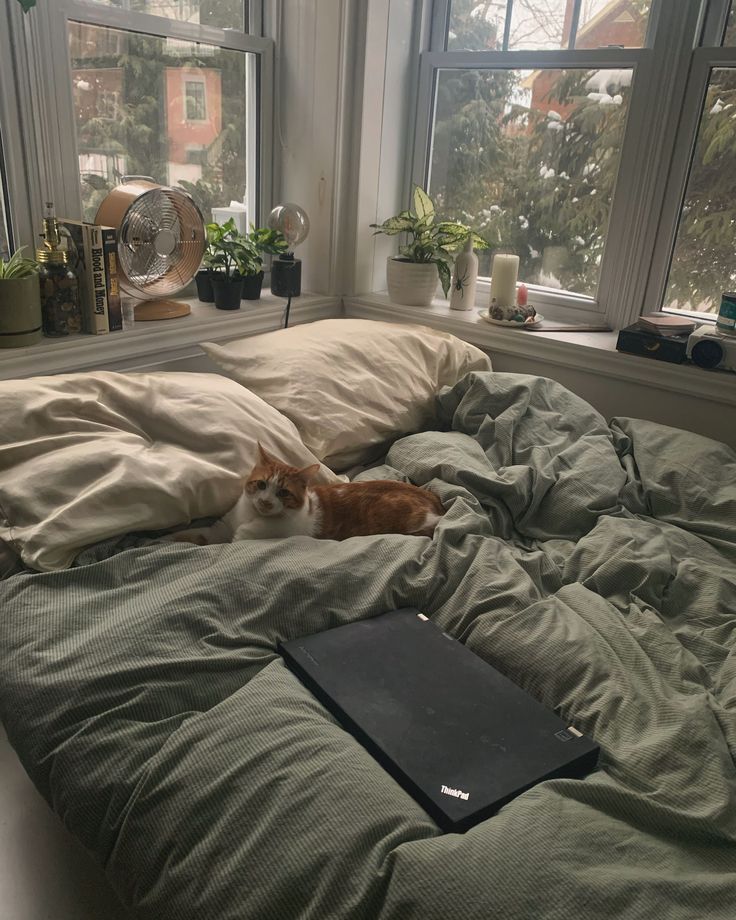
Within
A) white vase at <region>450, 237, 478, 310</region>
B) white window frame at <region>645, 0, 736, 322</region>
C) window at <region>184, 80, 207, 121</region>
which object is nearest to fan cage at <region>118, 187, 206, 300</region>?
window at <region>184, 80, 207, 121</region>

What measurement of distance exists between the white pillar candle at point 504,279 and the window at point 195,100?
3.09 ft

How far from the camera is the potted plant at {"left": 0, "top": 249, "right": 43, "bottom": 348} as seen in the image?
5.13ft

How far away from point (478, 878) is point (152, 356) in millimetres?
1482

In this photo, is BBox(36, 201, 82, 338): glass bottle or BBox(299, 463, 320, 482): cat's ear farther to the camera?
BBox(36, 201, 82, 338): glass bottle

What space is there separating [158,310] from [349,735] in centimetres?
133

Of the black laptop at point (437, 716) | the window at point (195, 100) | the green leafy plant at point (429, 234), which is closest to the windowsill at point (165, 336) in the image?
the green leafy plant at point (429, 234)

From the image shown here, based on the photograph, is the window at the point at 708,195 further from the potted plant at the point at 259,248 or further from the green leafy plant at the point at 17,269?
the green leafy plant at the point at 17,269

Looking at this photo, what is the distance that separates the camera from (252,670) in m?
1.07

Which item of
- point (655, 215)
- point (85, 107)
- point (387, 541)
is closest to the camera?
point (387, 541)

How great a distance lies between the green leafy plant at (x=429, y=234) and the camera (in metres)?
2.28

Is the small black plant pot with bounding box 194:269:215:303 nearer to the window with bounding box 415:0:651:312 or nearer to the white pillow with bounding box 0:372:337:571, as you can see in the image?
the white pillow with bounding box 0:372:337:571

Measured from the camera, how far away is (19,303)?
5.19ft

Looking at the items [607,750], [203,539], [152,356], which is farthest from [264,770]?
[152,356]

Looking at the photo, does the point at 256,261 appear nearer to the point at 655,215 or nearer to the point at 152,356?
the point at 152,356
